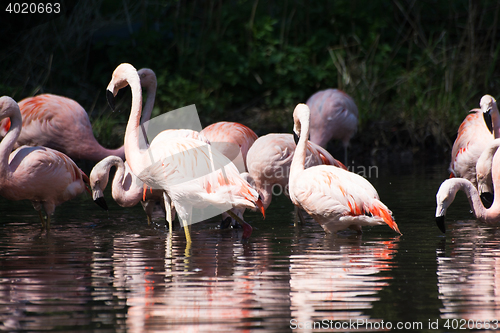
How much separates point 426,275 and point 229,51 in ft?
27.8

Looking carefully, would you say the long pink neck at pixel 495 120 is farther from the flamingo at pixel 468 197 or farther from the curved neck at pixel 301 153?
the curved neck at pixel 301 153

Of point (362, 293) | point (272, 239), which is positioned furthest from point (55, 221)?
point (362, 293)

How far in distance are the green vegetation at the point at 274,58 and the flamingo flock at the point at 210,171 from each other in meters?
3.66

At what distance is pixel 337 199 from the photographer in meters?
5.16

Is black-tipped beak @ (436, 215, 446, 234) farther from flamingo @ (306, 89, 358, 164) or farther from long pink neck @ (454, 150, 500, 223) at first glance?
flamingo @ (306, 89, 358, 164)

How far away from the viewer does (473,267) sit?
4.07 metres

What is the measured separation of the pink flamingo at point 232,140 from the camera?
6.70m

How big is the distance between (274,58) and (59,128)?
16.7 feet

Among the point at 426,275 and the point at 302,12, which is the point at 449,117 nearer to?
the point at 302,12

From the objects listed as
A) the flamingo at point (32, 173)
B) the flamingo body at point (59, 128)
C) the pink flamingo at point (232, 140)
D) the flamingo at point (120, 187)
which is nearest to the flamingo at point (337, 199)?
the pink flamingo at point (232, 140)

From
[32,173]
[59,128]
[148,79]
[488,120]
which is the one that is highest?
[148,79]

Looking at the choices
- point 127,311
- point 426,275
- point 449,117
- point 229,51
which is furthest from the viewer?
point 229,51

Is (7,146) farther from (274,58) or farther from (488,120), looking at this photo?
(274,58)

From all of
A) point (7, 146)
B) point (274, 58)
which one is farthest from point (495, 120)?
point (274, 58)
